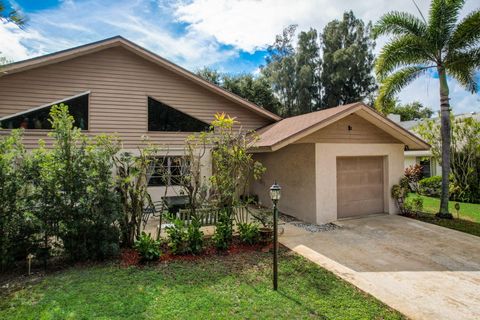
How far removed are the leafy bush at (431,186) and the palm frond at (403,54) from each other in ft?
28.7

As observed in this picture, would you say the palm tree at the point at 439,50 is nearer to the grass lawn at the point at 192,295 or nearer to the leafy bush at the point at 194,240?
the grass lawn at the point at 192,295

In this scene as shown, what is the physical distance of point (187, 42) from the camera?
16.0 meters

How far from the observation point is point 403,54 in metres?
10.9

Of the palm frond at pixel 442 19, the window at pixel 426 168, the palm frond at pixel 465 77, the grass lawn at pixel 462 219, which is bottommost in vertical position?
the grass lawn at pixel 462 219

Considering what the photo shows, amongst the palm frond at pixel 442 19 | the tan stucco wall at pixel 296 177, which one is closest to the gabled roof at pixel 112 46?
the tan stucco wall at pixel 296 177

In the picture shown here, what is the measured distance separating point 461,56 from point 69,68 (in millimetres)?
15324

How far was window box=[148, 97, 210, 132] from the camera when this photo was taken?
12672 mm

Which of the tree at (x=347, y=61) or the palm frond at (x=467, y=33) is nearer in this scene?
the palm frond at (x=467, y=33)

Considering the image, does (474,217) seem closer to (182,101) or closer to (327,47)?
(182,101)

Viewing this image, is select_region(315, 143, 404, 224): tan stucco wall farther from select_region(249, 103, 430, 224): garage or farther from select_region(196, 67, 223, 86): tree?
select_region(196, 67, 223, 86): tree

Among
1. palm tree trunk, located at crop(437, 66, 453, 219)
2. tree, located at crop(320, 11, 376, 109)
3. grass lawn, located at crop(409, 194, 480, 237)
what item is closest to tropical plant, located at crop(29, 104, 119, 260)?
grass lawn, located at crop(409, 194, 480, 237)

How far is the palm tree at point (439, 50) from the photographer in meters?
10.3

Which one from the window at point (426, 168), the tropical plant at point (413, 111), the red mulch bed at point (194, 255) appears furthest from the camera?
the tropical plant at point (413, 111)

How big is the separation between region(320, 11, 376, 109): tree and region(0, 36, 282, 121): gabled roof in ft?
62.7
